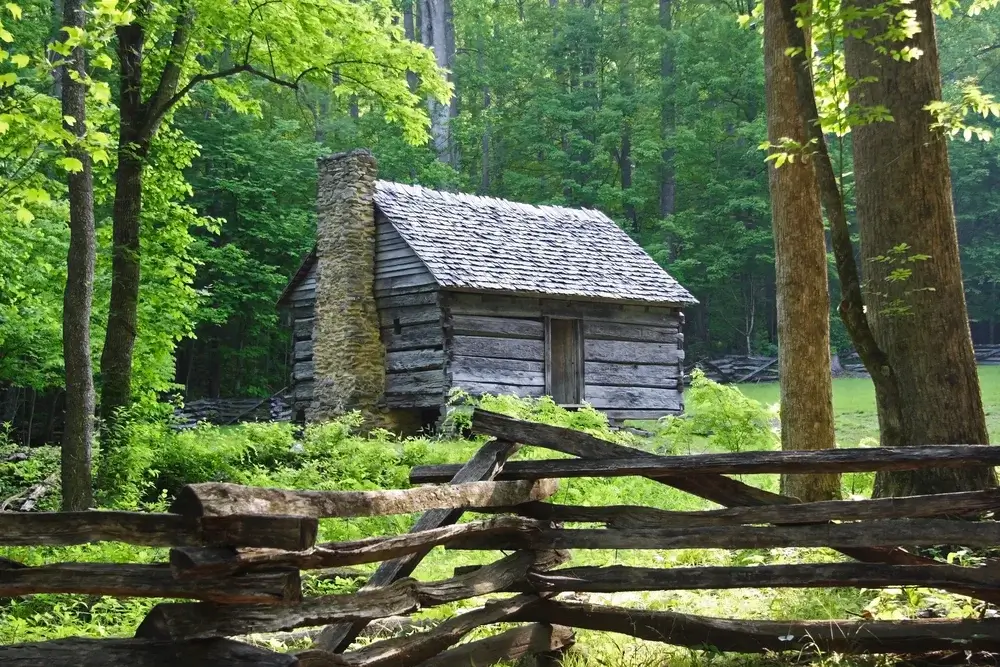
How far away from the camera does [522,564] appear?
18.0 ft

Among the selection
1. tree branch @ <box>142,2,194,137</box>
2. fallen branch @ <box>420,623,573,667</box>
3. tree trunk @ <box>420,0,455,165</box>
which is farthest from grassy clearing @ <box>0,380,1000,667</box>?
tree trunk @ <box>420,0,455,165</box>

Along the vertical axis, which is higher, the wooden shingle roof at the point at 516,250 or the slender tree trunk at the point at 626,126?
the slender tree trunk at the point at 626,126

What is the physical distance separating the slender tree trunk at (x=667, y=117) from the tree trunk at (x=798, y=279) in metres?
30.8

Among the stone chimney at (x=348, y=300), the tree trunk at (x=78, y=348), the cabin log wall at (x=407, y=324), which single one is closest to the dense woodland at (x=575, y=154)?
the stone chimney at (x=348, y=300)

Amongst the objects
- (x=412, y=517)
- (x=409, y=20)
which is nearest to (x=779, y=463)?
(x=412, y=517)

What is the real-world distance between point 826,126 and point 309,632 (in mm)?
4642

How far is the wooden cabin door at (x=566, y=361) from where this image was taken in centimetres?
2080

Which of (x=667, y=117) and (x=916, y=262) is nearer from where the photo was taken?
(x=916, y=262)

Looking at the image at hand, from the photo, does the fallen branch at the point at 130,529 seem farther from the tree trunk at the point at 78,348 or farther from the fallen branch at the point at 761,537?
the tree trunk at the point at 78,348

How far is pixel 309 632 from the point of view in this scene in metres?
6.07

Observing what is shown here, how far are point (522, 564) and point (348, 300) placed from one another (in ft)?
49.7

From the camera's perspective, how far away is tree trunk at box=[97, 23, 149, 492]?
41.7ft

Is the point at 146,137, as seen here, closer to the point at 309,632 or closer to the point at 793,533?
the point at 309,632

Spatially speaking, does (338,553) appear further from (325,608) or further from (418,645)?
(418,645)
